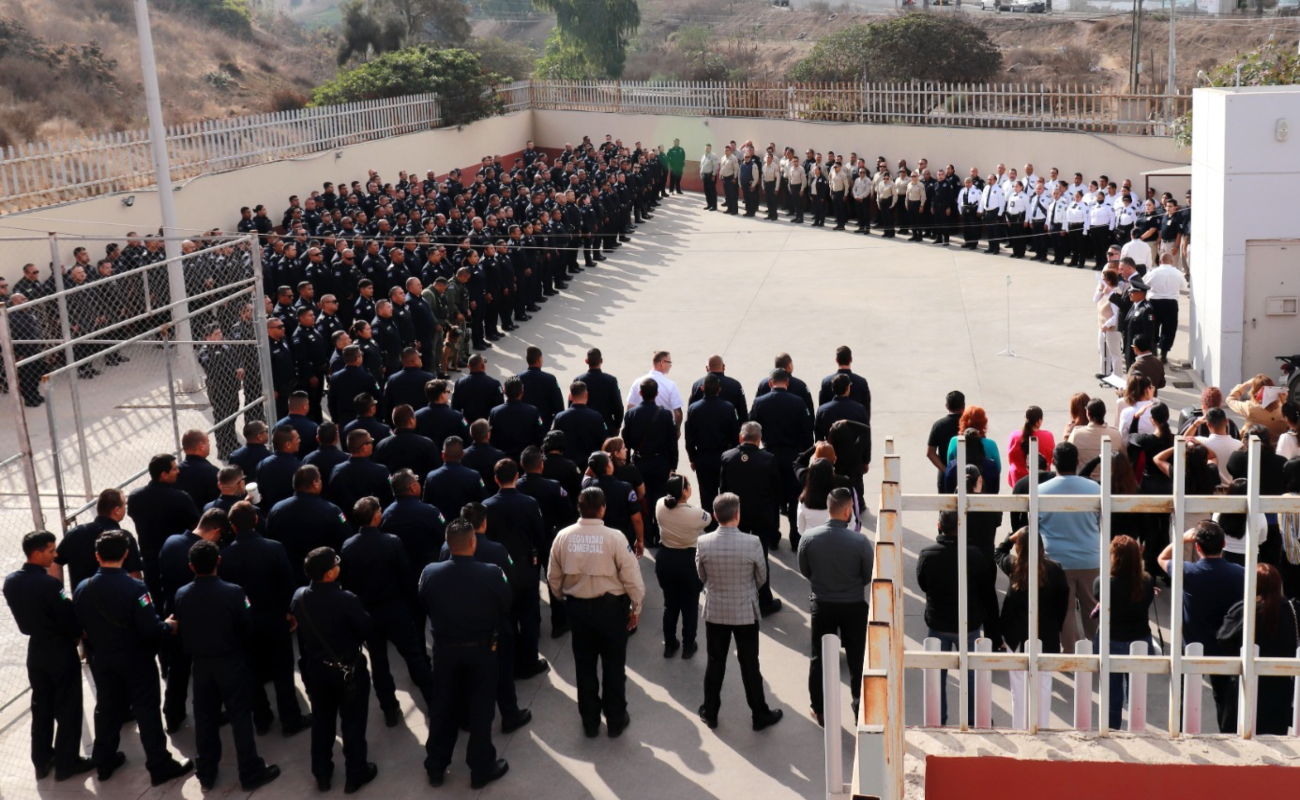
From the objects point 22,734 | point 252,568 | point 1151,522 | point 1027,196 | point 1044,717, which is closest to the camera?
point 1044,717

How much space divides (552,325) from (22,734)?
36.1 ft

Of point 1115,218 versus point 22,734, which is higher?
point 1115,218

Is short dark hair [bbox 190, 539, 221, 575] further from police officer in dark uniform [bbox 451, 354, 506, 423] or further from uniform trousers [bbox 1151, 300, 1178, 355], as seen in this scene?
uniform trousers [bbox 1151, 300, 1178, 355]

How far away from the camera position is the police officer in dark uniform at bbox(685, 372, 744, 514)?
984cm

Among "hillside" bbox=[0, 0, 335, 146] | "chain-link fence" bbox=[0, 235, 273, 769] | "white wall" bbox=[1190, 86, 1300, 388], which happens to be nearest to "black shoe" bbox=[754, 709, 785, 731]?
"chain-link fence" bbox=[0, 235, 273, 769]

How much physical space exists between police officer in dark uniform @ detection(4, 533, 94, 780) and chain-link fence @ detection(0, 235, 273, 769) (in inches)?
18.5

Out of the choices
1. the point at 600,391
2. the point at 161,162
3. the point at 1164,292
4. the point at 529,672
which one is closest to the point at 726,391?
the point at 600,391

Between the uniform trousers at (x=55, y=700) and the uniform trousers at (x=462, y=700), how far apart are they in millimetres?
2044

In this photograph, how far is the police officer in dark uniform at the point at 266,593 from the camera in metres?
7.27

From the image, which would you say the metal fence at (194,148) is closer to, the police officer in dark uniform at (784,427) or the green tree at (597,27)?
the police officer in dark uniform at (784,427)

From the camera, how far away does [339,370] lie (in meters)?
11.8

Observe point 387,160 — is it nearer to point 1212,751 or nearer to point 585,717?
point 585,717

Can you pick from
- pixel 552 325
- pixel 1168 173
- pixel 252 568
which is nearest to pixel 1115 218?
pixel 1168 173

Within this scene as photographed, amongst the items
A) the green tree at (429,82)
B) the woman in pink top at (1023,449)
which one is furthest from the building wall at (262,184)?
the woman in pink top at (1023,449)
